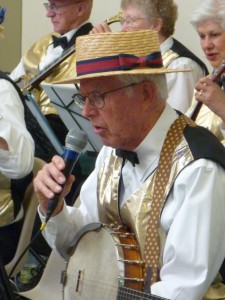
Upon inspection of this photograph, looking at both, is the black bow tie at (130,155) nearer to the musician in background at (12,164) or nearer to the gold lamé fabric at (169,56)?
the musician in background at (12,164)

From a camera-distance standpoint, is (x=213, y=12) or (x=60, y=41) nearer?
(x=213, y=12)

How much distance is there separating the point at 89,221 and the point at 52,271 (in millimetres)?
290

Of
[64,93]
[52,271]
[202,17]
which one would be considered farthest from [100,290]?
[202,17]

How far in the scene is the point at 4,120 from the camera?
2273 millimetres

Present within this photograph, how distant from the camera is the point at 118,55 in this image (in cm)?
157

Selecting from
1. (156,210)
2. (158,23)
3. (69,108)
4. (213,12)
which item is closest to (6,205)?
(69,108)

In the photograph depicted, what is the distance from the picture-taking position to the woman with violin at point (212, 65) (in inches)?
91.5

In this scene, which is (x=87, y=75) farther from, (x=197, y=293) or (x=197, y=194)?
(x=197, y=293)

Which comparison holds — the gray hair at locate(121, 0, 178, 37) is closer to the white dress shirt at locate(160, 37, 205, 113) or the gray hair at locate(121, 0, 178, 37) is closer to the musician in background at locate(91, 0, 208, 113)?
the musician in background at locate(91, 0, 208, 113)

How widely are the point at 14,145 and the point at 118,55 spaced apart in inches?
31.7

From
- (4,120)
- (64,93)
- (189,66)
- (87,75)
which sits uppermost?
(87,75)

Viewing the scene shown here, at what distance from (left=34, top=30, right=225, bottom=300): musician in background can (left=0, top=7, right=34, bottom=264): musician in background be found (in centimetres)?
56

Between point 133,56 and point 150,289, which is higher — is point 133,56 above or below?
above

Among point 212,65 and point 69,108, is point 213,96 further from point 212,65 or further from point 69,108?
point 69,108
